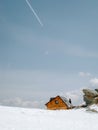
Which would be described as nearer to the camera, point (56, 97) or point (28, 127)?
point (28, 127)

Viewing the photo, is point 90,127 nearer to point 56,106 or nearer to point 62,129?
point 62,129

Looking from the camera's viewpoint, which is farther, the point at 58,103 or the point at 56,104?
the point at 56,104

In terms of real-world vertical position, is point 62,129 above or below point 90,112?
below

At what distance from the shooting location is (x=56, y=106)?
238 ft

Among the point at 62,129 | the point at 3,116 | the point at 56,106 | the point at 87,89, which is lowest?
the point at 62,129

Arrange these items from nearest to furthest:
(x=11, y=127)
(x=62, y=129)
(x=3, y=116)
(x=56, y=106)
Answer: (x=11, y=127) < (x=62, y=129) < (x=3, y=116) < (x=56, y=106)

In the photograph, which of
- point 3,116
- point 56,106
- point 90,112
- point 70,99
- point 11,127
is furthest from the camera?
point 70,99

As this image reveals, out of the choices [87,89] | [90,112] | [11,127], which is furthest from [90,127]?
[87,89]

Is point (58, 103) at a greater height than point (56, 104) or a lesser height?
greater

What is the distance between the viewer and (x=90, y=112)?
1886 centimetres

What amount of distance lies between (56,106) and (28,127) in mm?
62299

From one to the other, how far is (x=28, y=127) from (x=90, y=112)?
8980 millimetres

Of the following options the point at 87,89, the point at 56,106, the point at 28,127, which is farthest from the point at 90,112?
the point at 56,106

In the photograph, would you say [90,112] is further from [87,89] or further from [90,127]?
[87,89]
